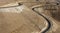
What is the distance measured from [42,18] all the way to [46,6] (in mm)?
2959

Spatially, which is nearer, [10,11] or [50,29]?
[50,29]

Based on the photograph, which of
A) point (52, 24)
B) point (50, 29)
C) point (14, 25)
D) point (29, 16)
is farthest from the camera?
point (29, 16)

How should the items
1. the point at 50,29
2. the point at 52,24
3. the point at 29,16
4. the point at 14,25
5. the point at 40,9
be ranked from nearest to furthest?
1. the point at 50,29
2. the point at 52,24
3. the point at 14,25
4. the point at 29,16
5. the point at 40,9

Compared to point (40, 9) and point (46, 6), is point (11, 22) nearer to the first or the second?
point (40, 9)

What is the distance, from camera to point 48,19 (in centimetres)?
1093

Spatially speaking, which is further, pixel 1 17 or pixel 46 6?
pixel 46 6

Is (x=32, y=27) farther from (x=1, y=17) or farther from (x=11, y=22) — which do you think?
(x=1, y=17)

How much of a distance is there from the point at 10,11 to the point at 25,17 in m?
1.86

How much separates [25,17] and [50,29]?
2969 mm

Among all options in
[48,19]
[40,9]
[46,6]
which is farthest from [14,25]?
[46,6]

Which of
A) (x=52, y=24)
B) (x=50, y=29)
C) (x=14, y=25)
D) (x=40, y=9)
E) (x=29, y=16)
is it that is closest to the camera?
(x=50, y=29)

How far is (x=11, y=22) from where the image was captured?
36.8 feet

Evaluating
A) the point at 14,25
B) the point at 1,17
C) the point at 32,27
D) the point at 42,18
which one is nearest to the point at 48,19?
the point at 42,18

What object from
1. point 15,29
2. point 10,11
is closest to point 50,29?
point 15,29
